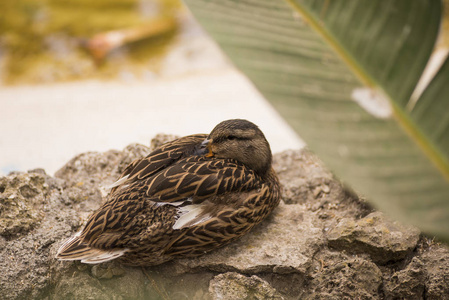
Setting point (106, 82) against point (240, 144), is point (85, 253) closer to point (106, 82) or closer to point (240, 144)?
point (240, 144)

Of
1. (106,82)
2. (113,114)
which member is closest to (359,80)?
(113,114)

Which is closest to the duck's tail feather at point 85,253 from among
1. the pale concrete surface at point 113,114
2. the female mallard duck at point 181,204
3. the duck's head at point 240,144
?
the female mallard duck at point 181,204

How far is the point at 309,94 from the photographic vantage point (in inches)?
26.9

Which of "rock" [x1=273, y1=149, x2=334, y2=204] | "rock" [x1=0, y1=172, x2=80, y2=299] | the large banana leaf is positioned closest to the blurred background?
"rock" [x1=273, y1=149, x2=334, y2=204]

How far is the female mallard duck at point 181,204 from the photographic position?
5.12 feet

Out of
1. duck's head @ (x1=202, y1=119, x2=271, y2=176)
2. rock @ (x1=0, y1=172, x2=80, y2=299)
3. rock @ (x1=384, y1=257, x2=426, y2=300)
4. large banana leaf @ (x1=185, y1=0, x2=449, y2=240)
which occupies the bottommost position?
rock @ (x1=0, y1=172, x2=80, y2=299)

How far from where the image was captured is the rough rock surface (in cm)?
153

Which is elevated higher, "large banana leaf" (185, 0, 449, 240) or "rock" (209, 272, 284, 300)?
"large banana leaf" (185, 0, 449, 240)

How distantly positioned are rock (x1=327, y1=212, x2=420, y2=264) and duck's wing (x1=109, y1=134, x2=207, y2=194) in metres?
0.61

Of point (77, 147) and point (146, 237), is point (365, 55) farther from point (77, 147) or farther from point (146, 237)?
point (77, 147)

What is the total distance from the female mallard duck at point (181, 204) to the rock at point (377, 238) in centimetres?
29

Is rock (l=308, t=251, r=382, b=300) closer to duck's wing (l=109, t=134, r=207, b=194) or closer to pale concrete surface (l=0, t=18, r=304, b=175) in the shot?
duck's wing (l=109, t=134, r=207, b=194)

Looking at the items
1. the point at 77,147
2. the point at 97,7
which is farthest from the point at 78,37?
the point at 77,147

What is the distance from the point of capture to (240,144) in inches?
72.1
